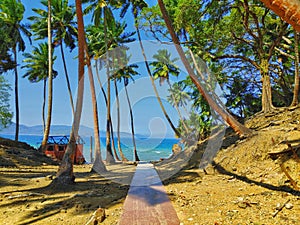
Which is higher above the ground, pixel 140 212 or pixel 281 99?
pixel 281 99

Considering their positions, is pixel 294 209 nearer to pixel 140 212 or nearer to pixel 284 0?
pixel 140 212

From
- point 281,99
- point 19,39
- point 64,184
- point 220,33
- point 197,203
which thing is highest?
point 19,39

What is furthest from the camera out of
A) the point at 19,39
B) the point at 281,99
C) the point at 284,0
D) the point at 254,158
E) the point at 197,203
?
the point at 19,39

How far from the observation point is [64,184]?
6.46m

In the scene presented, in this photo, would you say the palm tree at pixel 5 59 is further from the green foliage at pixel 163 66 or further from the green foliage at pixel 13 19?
the green foliage at pixel 163 66

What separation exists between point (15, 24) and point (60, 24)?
4776 millimetres

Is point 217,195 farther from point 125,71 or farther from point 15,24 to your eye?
point 15,24

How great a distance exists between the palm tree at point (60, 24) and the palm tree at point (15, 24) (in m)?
1.26

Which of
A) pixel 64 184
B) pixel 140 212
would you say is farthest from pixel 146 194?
pixel 64 184

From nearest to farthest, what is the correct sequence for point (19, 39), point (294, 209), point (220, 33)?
point (294, 209), point (220, 33), point (19, 39)

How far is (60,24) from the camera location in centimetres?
2102

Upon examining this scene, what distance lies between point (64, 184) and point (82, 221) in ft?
9.70

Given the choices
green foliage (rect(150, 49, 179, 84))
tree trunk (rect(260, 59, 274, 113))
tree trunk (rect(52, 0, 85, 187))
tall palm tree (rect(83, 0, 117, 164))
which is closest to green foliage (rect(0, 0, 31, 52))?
tall palm tree (rect(83, 0, 117, 164))

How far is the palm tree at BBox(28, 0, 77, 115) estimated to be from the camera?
67.2ft
